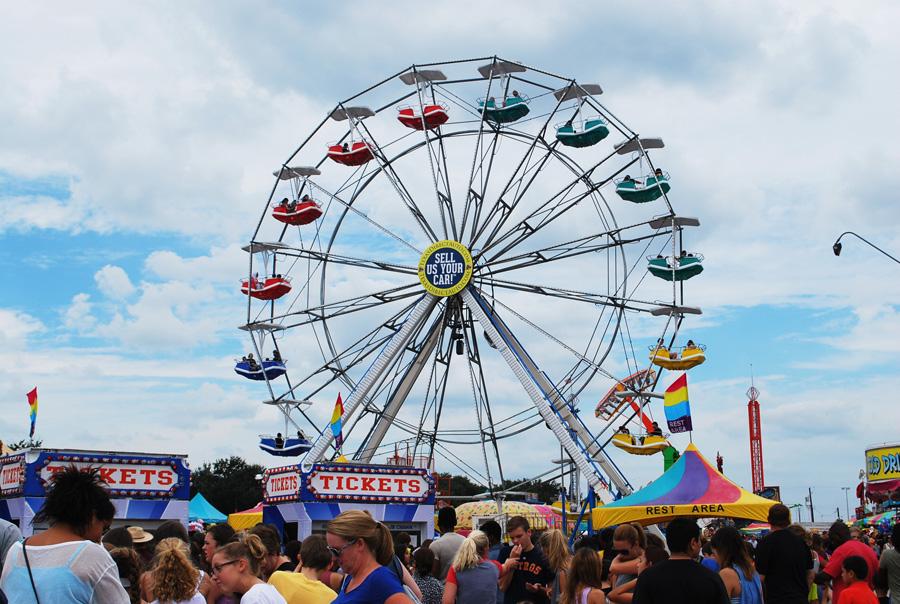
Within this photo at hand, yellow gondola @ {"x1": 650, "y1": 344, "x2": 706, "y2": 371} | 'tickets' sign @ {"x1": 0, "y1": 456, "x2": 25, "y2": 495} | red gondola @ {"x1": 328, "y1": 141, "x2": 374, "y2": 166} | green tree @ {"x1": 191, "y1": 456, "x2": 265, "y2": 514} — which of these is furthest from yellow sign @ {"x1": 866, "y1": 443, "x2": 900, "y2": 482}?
green tree @ {"x1": 191, "y1": 456, "x2": 265, "y2": 514}

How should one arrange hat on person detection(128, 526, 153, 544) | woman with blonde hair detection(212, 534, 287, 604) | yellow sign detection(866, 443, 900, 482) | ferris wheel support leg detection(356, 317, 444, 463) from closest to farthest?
woman with blonde hair detection(212, 534, 287, 604)
hat on person detection(128, 526, 153, 544)
ferris wheel support leg detection(356, 317, 444, 463)
yellow sign detection(866, 443, 900, 482)

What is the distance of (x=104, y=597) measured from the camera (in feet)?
14.9

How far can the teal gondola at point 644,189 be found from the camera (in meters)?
27.0

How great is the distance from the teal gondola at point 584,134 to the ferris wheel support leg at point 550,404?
Result: 178 inches

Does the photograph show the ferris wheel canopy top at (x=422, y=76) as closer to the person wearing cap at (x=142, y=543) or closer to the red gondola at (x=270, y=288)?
the red gondola at (x=270, y=288)

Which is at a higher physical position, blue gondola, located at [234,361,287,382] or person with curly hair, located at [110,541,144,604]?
blue gondola, located at [234,361,287,382]

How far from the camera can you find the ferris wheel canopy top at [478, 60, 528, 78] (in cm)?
2805

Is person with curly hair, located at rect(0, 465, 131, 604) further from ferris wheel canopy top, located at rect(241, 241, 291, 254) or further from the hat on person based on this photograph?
ferris wheel canopy top, located at rect(241, 241, 291, 254)

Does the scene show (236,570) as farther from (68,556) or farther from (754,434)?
(754,434)

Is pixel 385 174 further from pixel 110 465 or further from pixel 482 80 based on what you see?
pixel 110 465

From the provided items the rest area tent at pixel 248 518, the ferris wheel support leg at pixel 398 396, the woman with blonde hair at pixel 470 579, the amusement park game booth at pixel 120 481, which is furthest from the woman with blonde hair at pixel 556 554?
the rest area tent at pixel 248 518

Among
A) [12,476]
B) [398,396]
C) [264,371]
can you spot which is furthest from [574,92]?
[12,476]

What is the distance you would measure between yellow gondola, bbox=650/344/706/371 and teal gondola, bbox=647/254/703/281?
1796 mm

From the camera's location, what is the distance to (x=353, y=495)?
23.0 m
